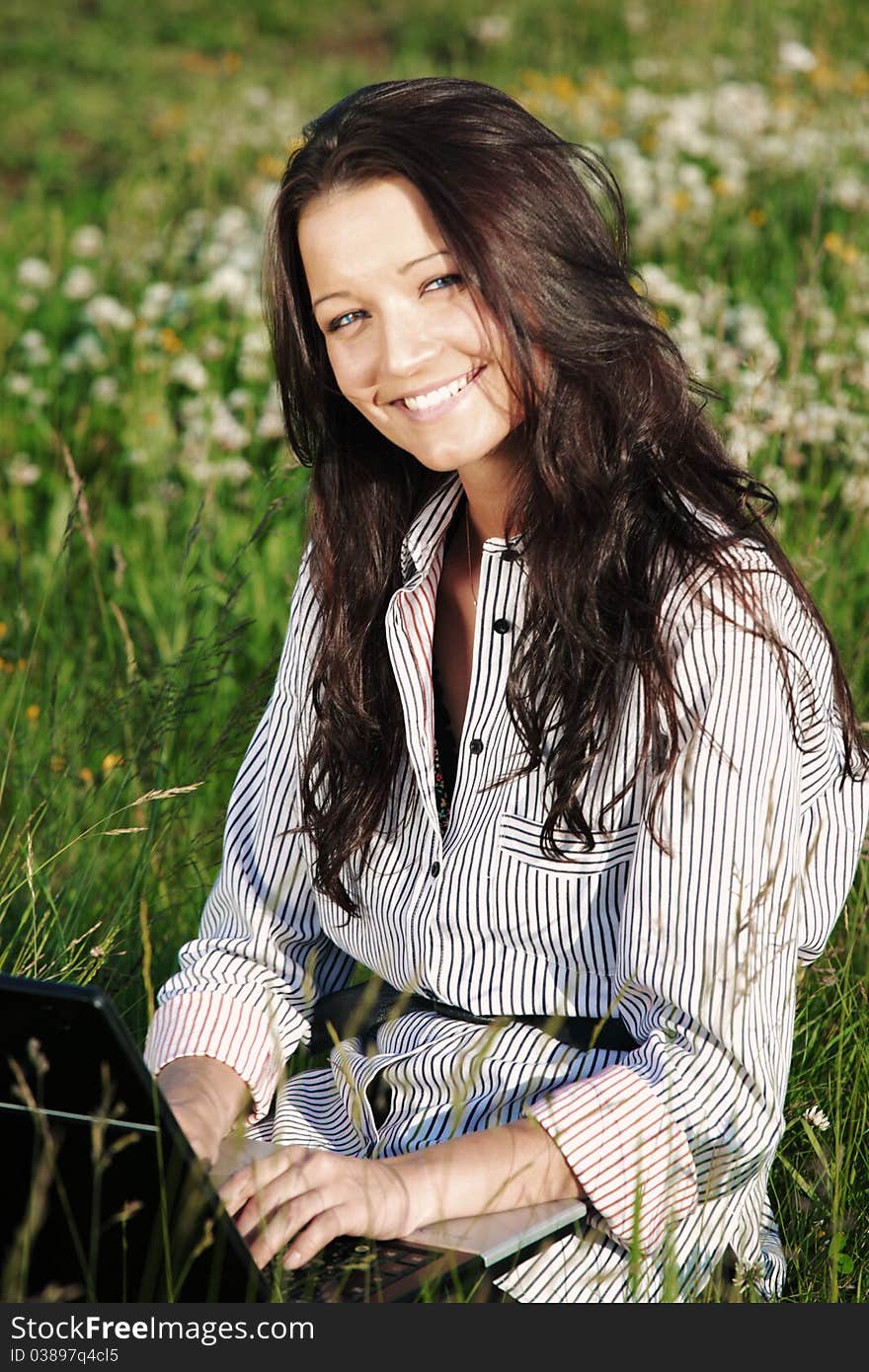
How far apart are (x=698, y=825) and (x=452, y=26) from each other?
26.2 ft

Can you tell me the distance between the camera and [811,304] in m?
3.87

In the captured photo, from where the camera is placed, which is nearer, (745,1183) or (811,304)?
(745,1183)

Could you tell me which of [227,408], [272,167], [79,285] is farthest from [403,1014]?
[272,167]

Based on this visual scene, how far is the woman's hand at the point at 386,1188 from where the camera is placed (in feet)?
5.23

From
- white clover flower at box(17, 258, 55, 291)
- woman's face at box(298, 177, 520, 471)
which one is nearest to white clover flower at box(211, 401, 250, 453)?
white clover flower at box(17, 258, 55, 291)

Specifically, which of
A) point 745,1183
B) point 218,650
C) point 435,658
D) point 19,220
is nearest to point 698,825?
point 745,1183

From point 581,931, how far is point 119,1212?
0.65 meters

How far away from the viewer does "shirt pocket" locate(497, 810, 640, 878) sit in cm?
188

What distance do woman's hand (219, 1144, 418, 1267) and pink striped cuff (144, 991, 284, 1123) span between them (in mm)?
361

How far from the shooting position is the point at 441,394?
1.96 m

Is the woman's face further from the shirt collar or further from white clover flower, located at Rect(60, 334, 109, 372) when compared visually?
white clover flower, located at Rect(60, 334, 109, 372)

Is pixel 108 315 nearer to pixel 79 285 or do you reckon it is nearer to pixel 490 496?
pixel 79 285

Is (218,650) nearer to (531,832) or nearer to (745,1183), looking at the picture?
(531,832)

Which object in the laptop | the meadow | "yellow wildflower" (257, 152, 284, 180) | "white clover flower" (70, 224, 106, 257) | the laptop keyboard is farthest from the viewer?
"yellow wildflower" (257, 152, 284, 180)
